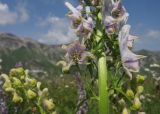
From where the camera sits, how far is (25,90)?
4.12m

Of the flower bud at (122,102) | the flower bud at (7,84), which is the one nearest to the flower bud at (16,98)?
the flower bud at (7,84)

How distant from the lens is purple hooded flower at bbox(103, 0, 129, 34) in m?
3.08

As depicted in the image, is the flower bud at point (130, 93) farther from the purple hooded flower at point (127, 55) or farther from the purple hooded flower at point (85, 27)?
the purple hooded flower at point (85, 27)

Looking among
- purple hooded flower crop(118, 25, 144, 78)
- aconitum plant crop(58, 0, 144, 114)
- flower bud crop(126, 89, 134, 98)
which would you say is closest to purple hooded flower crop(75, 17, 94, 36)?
aconitum plant crop(58, 0, 144, 114)

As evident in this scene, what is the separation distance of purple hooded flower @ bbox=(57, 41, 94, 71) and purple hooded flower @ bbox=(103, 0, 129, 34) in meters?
0.23

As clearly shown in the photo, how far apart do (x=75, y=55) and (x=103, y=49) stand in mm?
215

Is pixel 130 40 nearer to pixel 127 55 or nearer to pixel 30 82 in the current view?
pixel 127 55

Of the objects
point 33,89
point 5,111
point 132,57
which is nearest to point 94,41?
point 132,57

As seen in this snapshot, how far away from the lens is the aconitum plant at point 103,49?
3.08 m

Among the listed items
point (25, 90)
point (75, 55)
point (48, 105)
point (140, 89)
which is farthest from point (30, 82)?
point (140, 89)

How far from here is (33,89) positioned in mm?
4094

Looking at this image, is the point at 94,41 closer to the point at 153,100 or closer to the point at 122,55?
the point at 122,55

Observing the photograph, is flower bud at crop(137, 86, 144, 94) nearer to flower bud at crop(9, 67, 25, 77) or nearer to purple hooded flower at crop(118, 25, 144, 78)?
purple hooded flower at crop(118, 25, 144, 78)

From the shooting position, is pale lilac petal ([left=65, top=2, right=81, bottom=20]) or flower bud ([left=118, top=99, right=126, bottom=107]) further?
flower bud ([left=118, top=99, right=126, bottom=107])
